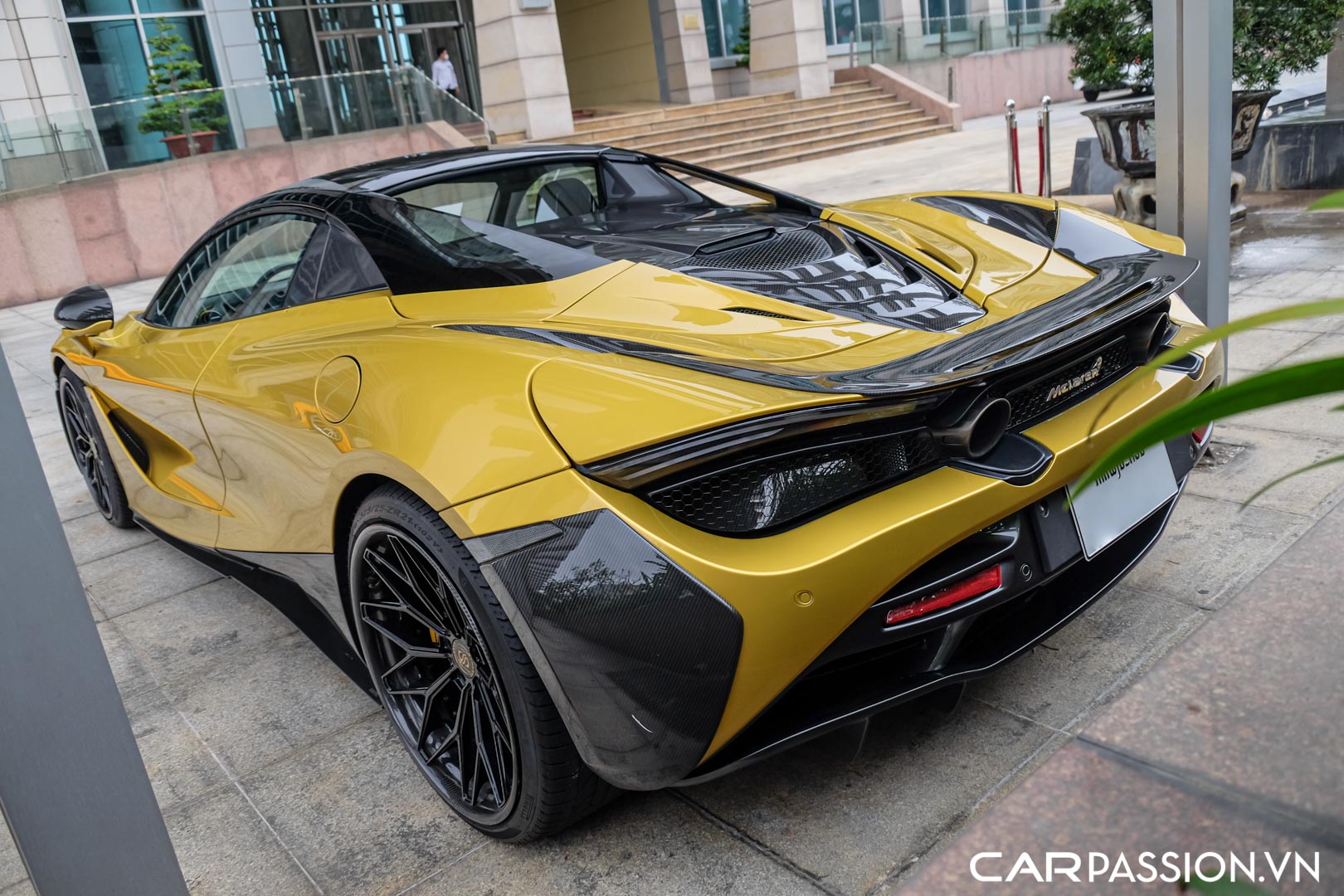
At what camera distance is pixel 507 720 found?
2.03m

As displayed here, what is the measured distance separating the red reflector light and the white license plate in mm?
248

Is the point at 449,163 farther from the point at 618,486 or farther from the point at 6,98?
the point at 6,98

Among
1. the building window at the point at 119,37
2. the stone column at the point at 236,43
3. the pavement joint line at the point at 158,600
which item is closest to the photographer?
the pavement joint line at the point at 158,600

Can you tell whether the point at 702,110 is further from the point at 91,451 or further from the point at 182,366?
the point at 182,366

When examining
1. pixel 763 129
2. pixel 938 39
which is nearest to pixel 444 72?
pixel 763 129

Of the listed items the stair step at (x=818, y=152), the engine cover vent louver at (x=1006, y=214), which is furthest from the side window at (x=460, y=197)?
the stair step at (x=818, y=152)

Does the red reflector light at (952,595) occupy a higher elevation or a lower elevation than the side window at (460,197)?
lower

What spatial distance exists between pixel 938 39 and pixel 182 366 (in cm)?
2642

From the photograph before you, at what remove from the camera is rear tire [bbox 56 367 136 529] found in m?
4.21

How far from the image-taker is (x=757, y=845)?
2.11m

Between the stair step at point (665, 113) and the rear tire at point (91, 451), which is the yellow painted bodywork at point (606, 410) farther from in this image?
the stair step at point (665, 113)

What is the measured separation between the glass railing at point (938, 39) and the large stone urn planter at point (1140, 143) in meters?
17.0

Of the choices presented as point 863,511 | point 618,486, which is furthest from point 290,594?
point 863,511

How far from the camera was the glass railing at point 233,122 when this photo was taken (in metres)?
15.0
